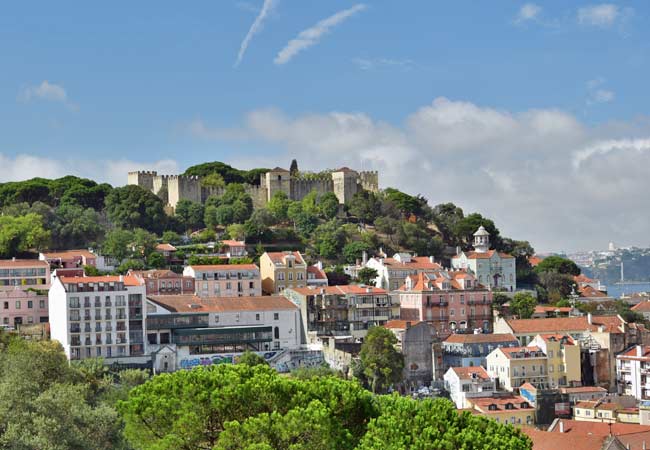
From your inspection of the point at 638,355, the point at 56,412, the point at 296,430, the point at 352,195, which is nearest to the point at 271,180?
the point at 352,195

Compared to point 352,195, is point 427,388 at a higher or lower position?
lower

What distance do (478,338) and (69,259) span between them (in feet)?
88.8

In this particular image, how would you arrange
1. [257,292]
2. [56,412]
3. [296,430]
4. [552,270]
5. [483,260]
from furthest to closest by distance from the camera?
[552,270] < [483,260] < [257,292] < [56,412] < [296,430]

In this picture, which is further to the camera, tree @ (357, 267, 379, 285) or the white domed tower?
the white domed tower

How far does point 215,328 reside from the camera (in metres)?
64.0

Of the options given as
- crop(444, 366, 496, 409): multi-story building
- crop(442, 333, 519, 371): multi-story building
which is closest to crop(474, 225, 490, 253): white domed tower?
crop(442, 333, 519, 371): multi-story building

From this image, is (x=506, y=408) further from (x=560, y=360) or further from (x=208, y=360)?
(x=208, y=360)

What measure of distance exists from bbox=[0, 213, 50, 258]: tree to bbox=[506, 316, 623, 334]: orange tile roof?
105 feet

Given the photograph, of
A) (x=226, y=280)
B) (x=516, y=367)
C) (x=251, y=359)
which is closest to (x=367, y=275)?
(x=226, y=280)

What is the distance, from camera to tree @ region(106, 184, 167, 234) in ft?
285

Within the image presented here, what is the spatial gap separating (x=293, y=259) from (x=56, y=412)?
3778 centimetres

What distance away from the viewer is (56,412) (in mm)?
38281

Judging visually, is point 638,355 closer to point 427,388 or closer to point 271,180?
point 427,388

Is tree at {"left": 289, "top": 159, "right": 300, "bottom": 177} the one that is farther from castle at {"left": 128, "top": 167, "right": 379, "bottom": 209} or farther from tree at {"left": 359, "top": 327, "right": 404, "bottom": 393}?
tree at {"left": 359, "top": 327, "right": 404, "bottom": 393}
